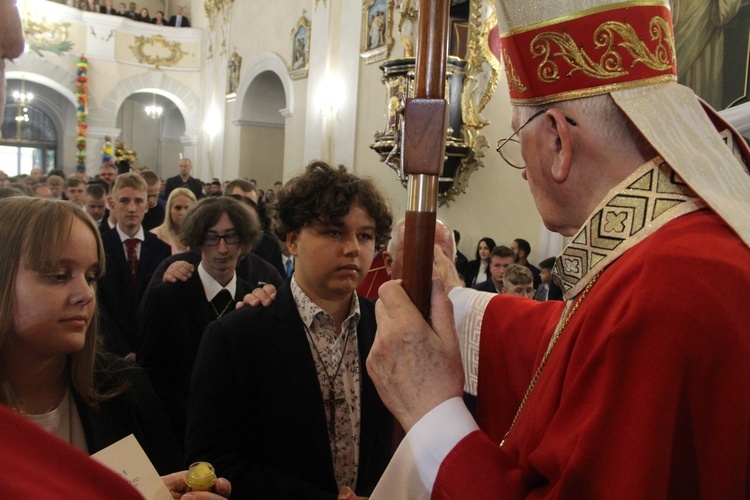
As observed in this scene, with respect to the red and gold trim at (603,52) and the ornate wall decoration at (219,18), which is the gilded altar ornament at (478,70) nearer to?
the red and gold trim at (603,52)

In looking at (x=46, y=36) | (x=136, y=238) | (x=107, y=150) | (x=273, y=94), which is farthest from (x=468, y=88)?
(x=46, y=36)

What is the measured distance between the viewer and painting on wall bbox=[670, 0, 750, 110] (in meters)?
4.24

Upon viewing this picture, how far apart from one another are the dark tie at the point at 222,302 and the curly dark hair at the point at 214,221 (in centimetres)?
26

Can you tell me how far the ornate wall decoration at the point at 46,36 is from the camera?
50.5ft

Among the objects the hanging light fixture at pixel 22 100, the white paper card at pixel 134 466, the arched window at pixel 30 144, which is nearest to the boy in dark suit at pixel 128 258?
the white paper card at pixel 134 466

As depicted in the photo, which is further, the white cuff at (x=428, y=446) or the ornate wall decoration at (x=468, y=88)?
the ornate wall decoration at (x=468, y=88)

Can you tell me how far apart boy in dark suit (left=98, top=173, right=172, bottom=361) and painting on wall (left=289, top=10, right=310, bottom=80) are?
784 cm

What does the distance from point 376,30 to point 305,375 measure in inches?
332

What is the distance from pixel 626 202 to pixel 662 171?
73 mm

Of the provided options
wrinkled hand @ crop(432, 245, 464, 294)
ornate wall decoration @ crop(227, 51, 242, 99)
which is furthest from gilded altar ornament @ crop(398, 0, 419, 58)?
ornate wall decoration @ crop(227, 51, 242, 99)

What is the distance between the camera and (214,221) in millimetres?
3016

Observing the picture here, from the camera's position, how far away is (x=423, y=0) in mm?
1226

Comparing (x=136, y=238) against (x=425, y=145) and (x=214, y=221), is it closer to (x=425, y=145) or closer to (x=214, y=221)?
(x=214, y=221)

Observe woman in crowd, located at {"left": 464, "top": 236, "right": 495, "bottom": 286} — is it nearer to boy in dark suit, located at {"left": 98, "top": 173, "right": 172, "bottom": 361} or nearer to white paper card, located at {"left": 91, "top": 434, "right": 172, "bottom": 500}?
boy in dark suit, located at {"left": 98, "top": 173, "right": 172, "bottom": 361}
